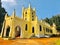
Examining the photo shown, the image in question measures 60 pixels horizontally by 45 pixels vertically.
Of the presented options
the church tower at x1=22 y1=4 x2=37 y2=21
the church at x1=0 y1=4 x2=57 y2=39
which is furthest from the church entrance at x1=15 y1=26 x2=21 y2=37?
the church tower at x1=22 y1=4 x2=37 y2=21

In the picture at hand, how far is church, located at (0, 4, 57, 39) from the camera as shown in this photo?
113ft

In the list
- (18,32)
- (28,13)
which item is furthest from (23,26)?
(28,13)

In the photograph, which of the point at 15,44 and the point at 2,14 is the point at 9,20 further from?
the point at 2,14

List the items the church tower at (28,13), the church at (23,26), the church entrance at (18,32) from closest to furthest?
the church at (23,26) → the church entrance at (18,32) → the church tower at (28,13)

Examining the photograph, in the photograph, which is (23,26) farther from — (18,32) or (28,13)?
(28,13)

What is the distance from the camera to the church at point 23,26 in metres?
34.4

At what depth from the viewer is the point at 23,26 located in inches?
1463

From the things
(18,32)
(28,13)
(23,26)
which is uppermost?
(28,13)

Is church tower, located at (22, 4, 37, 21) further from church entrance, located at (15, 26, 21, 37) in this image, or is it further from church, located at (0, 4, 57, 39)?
church entrance, located at (15, 26, 21, 37)

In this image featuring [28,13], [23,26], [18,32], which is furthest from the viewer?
[28,13]

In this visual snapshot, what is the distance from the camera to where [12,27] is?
34.3 meters

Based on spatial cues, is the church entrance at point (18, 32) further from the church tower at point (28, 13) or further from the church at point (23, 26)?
the church tower at point (28, 13)

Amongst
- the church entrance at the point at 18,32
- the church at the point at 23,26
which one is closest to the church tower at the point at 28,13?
the church at the point at 23,26

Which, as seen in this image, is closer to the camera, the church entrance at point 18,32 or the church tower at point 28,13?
the church entrance at point 18,32
